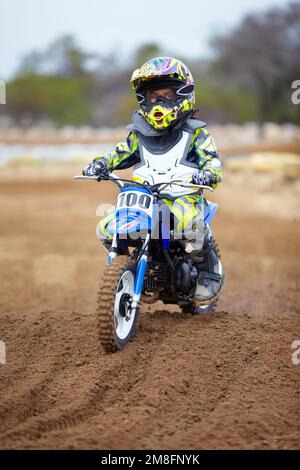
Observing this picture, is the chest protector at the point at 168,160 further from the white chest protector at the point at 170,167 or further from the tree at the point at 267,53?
the tree at the point at 267,53

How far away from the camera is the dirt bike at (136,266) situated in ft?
14.7

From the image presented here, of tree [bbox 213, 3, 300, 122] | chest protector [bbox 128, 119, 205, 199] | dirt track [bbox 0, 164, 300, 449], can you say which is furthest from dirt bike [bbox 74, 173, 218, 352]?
tree [bbox 213, 3, 300, 122]

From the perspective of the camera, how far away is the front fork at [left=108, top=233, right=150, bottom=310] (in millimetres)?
4656

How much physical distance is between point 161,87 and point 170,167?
69 centimetres

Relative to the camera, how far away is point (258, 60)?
4719 cm

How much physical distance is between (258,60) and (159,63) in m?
44.5

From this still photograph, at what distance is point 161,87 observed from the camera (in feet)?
17.2

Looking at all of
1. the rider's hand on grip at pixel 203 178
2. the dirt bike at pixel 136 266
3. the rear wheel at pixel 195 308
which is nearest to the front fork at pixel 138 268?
the dirt bike at pixel 136 266

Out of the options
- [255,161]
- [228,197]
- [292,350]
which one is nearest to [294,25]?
[255,161]

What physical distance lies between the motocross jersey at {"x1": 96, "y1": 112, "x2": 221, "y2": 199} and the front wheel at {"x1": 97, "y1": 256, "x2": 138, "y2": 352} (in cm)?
90

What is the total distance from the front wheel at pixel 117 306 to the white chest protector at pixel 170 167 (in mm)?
864

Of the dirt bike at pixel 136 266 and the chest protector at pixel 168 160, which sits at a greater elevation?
the chest protector at pixel 168 160

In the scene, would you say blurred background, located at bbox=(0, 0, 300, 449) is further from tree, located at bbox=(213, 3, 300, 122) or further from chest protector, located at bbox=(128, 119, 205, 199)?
tree, located at bbox=(213, 3, 300, 122)

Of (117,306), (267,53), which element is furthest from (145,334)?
(267,53)
